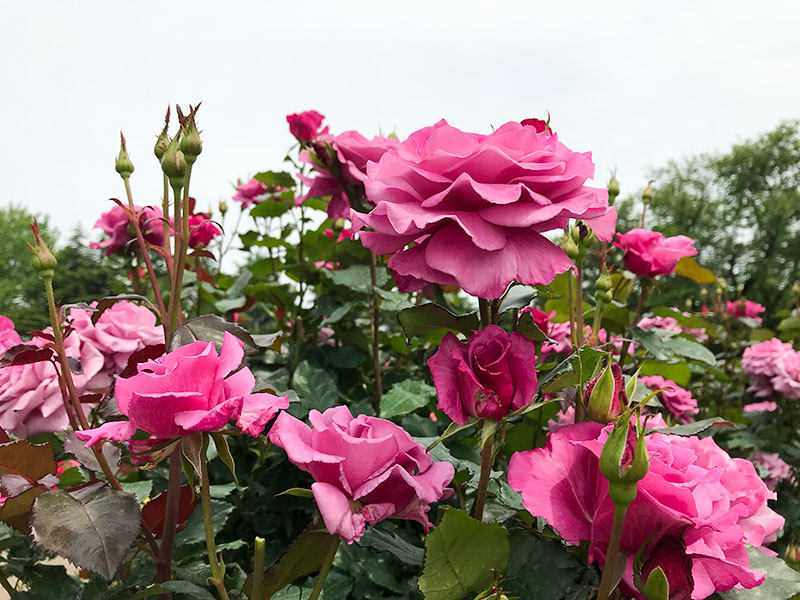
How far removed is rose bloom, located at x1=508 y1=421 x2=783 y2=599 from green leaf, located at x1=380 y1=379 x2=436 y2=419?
345 mm

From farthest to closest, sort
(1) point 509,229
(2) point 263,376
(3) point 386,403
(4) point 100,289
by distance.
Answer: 1. (4) point 100,289
2. (2) point 263,376
3. (3) point 386,403
4. (1) point 509,229

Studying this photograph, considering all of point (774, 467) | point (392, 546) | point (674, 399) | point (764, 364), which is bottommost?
point (774, 467)

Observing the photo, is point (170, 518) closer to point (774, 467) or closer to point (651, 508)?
point (651, 508)

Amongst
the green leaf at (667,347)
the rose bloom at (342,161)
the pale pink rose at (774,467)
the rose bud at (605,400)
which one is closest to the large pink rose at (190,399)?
the rose bud at (605,400)

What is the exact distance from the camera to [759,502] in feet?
1.86

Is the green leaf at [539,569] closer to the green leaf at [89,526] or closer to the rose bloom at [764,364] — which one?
the green leaf at [89,526]

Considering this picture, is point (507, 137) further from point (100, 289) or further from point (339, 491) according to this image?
point (100, 289)

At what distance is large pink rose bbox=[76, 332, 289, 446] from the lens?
0.44 meters

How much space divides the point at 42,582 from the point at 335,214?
67 centimetres

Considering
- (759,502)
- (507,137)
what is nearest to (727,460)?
(759,502)

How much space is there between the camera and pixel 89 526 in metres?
0.50

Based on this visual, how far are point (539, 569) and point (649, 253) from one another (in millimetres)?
752

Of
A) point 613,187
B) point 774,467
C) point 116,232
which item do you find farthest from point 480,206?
point 774,467

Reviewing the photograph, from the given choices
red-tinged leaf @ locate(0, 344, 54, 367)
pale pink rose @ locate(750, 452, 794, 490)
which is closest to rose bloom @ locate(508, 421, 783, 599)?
red-tinged leaf @ locate(0, 344, 54, 367)
